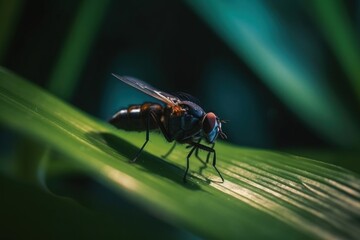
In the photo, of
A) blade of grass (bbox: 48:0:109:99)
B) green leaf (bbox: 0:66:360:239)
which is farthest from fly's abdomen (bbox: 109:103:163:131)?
blade of grass (bbox: 48:0:109:99)

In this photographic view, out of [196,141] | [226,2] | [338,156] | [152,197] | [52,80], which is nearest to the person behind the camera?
[152,197]

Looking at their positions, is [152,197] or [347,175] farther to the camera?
[347,175]

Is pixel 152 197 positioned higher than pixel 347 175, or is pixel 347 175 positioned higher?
pixel 347 175

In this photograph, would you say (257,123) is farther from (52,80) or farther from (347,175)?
(347,175)

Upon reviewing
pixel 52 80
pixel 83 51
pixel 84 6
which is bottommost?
pixel 52 80

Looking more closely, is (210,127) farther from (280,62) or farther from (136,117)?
(280,62)

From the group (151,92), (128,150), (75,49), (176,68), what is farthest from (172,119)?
(176,68)

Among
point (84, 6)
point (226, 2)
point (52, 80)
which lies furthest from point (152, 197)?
point (226, 2)

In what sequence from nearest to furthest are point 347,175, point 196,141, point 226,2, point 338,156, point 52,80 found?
point 347,175
point 196,141
point 338,156
point 52,80
point 226,2
